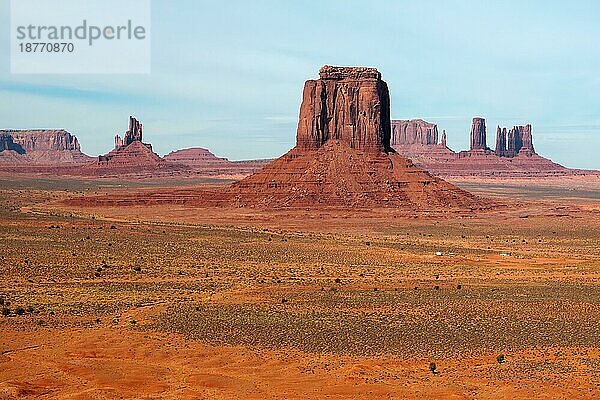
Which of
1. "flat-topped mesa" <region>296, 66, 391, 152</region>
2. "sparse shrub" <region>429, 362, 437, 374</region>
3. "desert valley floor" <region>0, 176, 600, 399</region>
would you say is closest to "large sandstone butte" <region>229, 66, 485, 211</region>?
"flat-topped mesa" <region>296, 66, 391, 152</region>

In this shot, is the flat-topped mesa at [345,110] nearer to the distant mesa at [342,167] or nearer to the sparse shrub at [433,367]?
the distant mesa at [342,167]

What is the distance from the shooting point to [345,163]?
337ft

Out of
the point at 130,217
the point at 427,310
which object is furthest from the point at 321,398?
the point at 130,217

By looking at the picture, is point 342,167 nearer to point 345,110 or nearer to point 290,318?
point 345,110

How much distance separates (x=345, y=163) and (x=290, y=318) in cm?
7278

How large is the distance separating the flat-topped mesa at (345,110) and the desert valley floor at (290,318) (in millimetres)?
42857

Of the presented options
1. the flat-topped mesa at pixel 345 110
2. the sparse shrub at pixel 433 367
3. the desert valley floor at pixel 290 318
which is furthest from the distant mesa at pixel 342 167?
the sparse shrub at pixel 433 367

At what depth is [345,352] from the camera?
25547 mm

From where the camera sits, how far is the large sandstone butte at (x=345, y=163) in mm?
99438

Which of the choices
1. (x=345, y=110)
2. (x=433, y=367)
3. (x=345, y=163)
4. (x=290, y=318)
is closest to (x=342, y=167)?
(x=345, y=163)

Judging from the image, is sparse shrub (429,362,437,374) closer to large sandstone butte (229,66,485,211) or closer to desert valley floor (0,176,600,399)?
desert valley floor (0,176,600,399)

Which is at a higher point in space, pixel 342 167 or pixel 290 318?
pixel 342 167

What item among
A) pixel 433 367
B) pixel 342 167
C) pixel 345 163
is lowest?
pixel 433 367

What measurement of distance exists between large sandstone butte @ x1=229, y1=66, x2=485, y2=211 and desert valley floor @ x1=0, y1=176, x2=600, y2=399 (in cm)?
3544
